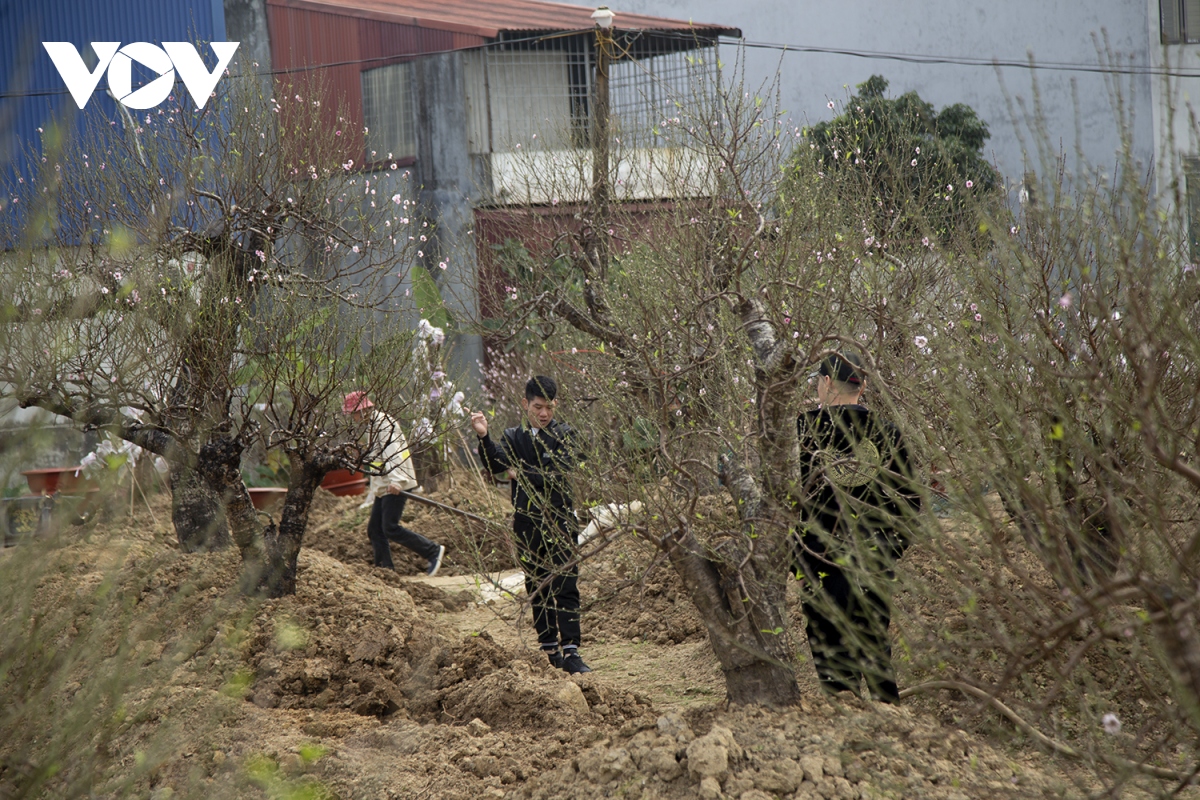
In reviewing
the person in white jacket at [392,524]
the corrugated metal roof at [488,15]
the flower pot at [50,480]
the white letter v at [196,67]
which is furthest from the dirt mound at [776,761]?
the corrugated metal roof at [488,15]

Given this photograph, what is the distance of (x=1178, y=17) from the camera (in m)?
16.2

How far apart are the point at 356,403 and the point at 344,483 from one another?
3.51 metres

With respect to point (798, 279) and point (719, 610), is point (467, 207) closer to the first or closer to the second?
point (798, 279)

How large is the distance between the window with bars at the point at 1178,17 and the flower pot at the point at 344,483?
44.6ft

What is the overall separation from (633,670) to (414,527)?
15.6 ft

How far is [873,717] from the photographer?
407 cm

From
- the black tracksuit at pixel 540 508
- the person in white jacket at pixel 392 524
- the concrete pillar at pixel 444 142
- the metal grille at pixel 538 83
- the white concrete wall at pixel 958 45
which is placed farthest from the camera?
the white concrete wall at pixel 958 45

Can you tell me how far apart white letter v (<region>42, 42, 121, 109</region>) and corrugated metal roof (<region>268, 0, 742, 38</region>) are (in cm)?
313

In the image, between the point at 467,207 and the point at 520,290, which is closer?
the point at 520,290

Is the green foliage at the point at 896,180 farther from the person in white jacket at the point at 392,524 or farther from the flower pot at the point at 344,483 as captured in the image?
the flower pot at the point at 344,483

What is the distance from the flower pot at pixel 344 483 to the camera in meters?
10.1

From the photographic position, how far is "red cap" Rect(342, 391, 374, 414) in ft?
21.8

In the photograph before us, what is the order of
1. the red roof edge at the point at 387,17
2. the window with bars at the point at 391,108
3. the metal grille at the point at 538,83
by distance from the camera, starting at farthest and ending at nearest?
1. the window with bars at the point at 391,108
2. the metal grille at the point at 538,83
3. the red roof edge at the point at 387,17

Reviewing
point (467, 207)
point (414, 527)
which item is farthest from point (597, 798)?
point (467, 207)
